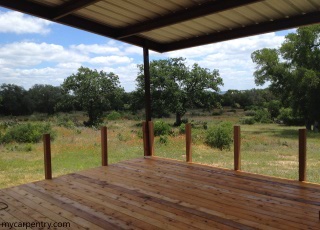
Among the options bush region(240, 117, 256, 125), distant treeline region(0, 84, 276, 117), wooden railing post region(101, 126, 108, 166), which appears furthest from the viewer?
bush region(240, 117, 256, 125)

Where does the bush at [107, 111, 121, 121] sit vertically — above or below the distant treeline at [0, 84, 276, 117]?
below

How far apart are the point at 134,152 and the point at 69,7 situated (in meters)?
5.63

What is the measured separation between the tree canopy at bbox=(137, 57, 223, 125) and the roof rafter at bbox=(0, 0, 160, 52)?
376 inches

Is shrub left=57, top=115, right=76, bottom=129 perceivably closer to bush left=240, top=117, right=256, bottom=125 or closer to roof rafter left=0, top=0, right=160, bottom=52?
roof rafter left=0, top=0, right=160, bottom=52

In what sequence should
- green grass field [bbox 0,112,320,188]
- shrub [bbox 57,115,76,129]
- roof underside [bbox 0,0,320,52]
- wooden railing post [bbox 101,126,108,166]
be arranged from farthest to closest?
1. shrub [bbox 57,115,76,129]
2. green grass field [bbox 0,112,320,188]
3. wooden railing post [bbox 101,126,108,166]
4. roof underside [bbox 0,0,320,52]

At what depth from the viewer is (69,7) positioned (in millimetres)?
3361

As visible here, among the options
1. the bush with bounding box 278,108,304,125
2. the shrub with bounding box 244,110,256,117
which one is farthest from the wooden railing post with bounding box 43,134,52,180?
the bush with bounding box 278,108,304,125

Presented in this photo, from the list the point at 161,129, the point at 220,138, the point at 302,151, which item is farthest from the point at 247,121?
the point at 302,151

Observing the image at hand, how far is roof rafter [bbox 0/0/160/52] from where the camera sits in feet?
10.7

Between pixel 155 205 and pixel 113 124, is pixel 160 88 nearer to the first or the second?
pixel 113 124

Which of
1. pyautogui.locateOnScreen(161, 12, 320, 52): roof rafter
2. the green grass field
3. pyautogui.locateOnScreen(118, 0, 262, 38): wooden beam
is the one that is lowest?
the green grass field

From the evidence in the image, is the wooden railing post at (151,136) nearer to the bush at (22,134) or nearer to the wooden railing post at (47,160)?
the wooden railing post at (47,160)

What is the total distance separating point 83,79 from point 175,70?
503 cm

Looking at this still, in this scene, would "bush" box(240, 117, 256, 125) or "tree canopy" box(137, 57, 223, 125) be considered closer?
"bush" box(240, 117, 256, 125)
